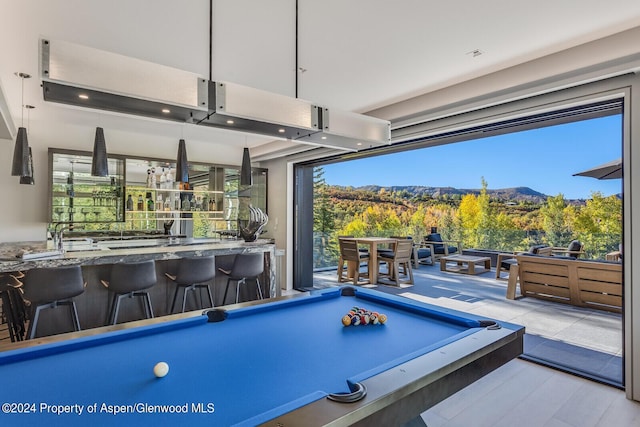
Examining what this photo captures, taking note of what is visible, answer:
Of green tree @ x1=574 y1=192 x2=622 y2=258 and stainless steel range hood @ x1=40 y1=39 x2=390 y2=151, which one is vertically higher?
stainless steel range hood @ x1=40 y1=39 x2=390 y2=151

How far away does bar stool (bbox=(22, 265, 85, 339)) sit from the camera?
2791 mm

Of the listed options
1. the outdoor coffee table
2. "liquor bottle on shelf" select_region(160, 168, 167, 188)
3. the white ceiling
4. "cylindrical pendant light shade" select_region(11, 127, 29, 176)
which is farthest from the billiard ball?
the outdoor coffee table

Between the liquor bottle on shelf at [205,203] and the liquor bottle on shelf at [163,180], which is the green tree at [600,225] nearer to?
the liquor bottle on shelf at [205,203]

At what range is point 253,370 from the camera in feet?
4.50

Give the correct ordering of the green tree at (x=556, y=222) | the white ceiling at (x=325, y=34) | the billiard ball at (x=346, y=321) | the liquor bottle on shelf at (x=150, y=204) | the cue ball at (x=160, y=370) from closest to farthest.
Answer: the cue ball at (x=160, y=370) → the billiard ball at (x=346, y=321) → the white ceiling at (x=325, y=34) → the green tree at (x=556, y=222) → the liquor bottle on shelf at (x=150, y=204)

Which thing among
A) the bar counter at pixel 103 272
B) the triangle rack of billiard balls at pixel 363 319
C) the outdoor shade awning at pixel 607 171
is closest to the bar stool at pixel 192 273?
the bar counter at pixel 103 272

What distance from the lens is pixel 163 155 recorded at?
6.31 meters

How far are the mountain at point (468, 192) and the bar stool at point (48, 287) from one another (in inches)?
296

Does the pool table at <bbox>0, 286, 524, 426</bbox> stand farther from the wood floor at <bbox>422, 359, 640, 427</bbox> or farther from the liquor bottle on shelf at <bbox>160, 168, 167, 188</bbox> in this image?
the liquor bottle on shelf at <bbox>160, 168, 167, 188</bbox>

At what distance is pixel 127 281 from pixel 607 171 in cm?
558

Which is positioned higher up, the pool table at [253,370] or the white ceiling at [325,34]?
the white ceiling at [325,34]

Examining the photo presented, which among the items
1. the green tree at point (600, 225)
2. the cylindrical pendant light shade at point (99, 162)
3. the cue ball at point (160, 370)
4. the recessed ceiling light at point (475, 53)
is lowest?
the cue ball at point (160, 370)

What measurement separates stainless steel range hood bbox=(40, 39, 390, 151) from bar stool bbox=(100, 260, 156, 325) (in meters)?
1.70

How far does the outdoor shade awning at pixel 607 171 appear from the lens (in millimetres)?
4268
